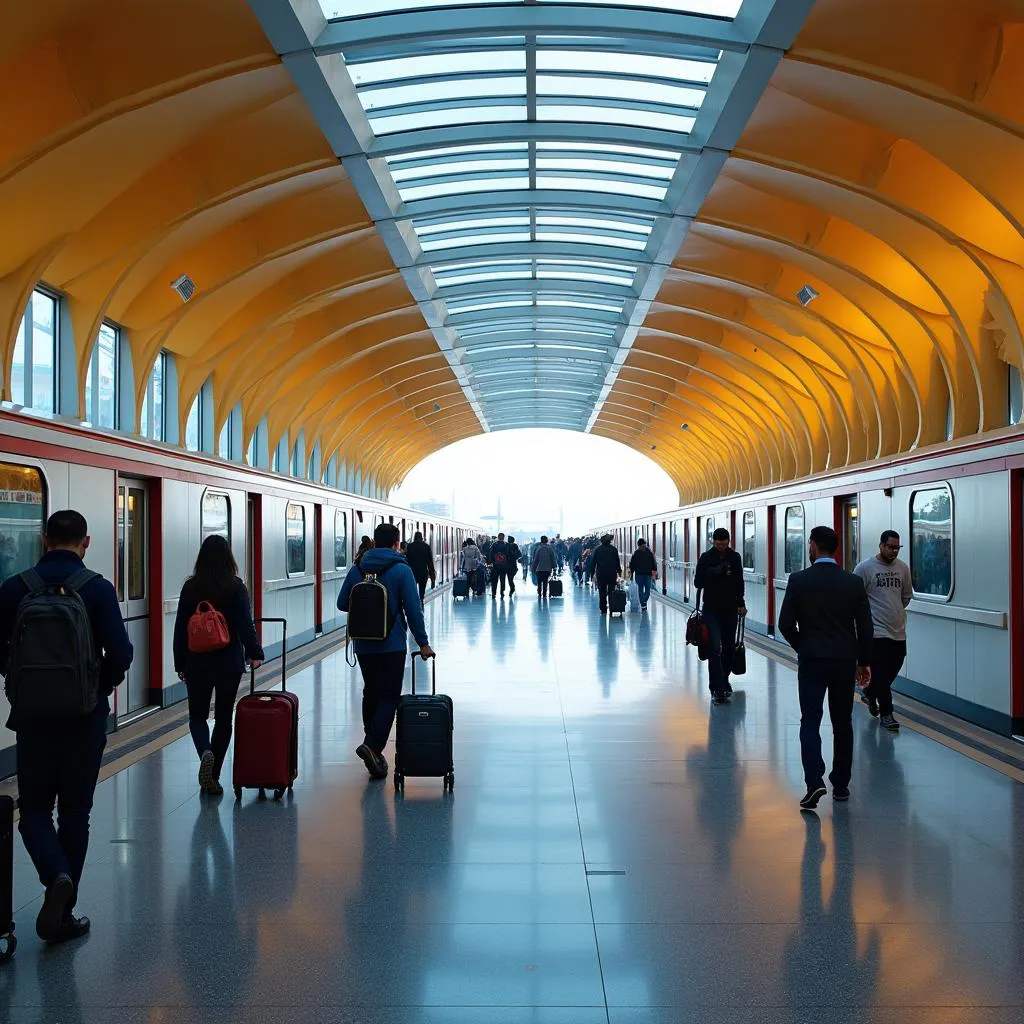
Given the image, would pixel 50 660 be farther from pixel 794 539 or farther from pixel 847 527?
pixel 794 539

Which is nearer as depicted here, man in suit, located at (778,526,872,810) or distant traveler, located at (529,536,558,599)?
man in suit, located at (778,526,872,810)

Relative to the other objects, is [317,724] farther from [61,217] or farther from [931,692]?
[931,692]

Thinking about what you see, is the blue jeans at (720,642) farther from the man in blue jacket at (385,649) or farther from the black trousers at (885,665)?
the man in blue jacket at (385,649)

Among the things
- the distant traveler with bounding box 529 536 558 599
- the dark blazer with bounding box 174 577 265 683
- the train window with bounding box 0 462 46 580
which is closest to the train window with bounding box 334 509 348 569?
the distant traveler with bounding box 529 536 558 599

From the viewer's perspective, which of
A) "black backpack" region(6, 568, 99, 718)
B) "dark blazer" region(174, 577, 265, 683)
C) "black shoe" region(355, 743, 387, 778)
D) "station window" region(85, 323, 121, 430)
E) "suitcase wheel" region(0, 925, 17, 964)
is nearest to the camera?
"suitcase wheel" region(0, 925, 17, 964)

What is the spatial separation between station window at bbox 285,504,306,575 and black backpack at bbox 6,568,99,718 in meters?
12.2

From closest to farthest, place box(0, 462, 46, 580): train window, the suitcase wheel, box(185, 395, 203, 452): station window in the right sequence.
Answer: the suitcase wheel < box(0, 462, 46, 580): train window < box(185, 395, 203, 452): station window

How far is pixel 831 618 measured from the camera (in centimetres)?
642

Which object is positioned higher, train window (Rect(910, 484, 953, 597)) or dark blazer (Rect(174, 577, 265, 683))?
train window (Rect(910, 484, 953, 597))

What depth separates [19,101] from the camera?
7.47 meters

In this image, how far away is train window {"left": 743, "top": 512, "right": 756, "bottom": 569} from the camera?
20.1 m

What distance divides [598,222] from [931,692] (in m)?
6.76

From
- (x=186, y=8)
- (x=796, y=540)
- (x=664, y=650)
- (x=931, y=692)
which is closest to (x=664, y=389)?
(x=796, y=540)

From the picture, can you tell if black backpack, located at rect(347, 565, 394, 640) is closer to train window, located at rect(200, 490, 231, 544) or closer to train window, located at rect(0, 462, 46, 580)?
train window, located at rect(0, 462, 46, 580)
